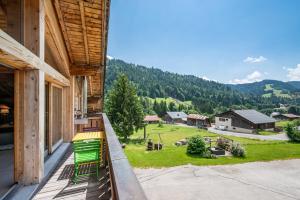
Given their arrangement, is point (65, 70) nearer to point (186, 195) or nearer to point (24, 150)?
point (24, 150)

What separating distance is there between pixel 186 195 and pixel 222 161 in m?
9.11

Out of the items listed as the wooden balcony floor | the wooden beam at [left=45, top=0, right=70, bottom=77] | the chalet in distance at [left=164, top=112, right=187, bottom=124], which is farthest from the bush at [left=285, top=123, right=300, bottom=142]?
the chalet in distance at [left=164, top=112, right=187, bottom=124]

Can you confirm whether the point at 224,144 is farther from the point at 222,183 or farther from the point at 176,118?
the point at 176,118

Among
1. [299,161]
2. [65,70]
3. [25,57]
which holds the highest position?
[65,70]

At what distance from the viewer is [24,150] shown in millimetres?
2699

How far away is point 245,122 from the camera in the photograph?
1670 inches

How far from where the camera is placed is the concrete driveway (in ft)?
31.3

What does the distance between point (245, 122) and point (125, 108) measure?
1126 inches

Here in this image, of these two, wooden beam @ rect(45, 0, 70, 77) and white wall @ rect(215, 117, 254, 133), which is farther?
white wall @ rect(215, 117, 254, 133)

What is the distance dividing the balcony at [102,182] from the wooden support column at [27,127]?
0.44 meters

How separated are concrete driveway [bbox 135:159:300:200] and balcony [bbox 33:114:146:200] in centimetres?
615

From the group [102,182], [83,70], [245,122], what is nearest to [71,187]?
[102,182]

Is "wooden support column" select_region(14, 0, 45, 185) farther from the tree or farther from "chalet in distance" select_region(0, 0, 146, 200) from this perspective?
the tree

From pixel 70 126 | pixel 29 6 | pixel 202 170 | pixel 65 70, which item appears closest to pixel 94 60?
pixel 65 70
